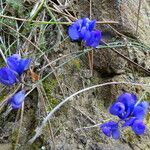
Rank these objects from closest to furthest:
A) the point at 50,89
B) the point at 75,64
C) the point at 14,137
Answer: the point at 14,137 < the point at 50,89 < the point at 75,64

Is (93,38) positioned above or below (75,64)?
above

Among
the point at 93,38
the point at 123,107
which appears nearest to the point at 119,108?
the point at 123,107

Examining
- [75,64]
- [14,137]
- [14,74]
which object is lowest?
[14,137]

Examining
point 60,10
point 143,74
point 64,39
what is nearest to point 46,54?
point 64,39

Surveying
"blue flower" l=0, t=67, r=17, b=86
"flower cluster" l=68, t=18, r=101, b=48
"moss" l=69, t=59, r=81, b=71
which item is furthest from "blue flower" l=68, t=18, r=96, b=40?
"blue flower" l=0, t=67, r=17, b=86

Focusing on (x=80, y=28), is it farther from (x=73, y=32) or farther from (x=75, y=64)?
(x=75, y=64)

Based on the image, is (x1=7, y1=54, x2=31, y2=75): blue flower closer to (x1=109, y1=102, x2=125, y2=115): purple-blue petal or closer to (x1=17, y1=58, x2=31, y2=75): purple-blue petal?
(x1=17, y1=58, x2=31, y2=75): purple-blue petal

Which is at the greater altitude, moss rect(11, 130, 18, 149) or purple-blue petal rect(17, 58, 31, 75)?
purple-blue petal rect(17, 58, 31, 75)

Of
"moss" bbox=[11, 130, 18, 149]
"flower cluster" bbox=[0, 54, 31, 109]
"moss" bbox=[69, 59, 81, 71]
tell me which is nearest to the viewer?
"flower cluster" bbox=[0, 54, 31, 109]

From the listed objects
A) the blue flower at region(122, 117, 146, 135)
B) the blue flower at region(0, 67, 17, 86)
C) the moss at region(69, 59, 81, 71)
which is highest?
the blue flower at region(0, 67, 17, 86)
